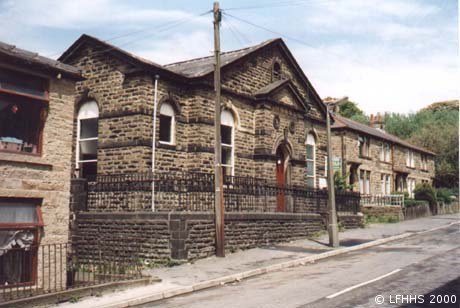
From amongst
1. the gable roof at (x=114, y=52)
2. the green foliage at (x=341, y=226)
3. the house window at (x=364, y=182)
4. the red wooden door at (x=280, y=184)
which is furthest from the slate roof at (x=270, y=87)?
the house window at (x=364, y=182)

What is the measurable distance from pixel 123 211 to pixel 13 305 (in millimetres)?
7453

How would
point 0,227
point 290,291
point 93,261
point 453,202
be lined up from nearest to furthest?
point 290,291 < point 0,227 < point 93,261 < point 453,202

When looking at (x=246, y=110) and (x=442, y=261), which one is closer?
(x=442, y=261)

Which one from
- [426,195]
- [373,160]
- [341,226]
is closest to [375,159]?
[373,160]

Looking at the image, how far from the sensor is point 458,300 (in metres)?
9.06

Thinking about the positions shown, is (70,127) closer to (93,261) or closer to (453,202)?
(93,261)

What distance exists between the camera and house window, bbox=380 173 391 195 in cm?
4274

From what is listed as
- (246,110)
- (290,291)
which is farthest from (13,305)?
(246,110)

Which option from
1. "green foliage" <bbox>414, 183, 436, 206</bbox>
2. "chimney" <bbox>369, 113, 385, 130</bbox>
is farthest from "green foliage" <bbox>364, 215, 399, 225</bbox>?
"chimney" <bbox>369, 113, 385, 130</bbox>

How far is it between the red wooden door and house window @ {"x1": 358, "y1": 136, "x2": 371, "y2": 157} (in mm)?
17419

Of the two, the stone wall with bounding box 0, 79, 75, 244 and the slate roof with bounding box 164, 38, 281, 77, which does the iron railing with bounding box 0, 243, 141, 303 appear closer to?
the stone wall with bounding box 0, 79, 75, 244

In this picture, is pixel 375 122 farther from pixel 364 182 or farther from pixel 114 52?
pixel 114 52

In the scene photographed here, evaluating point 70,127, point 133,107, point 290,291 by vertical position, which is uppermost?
point 133,107

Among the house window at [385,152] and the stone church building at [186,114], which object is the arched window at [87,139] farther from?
the house window at [385,152]
